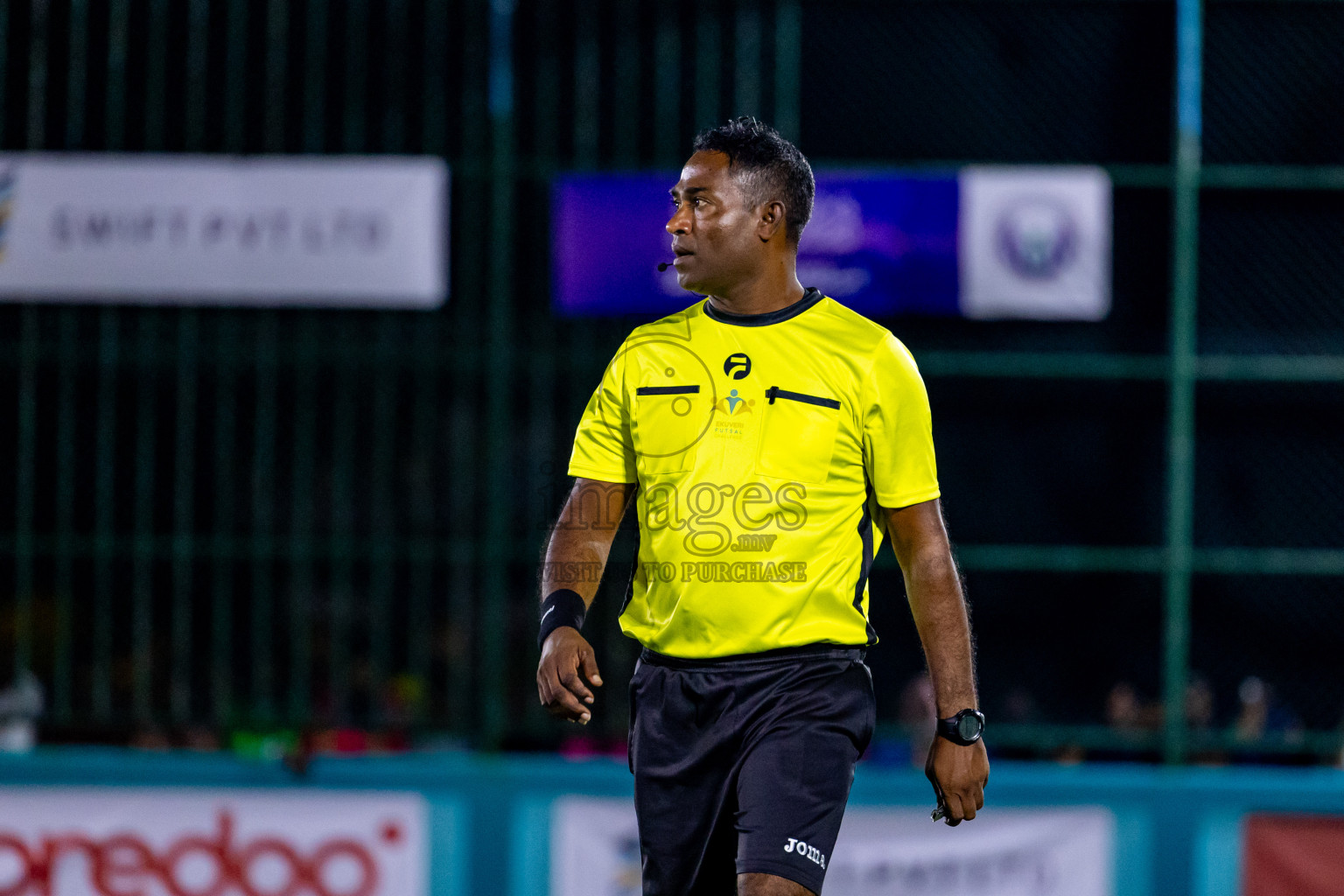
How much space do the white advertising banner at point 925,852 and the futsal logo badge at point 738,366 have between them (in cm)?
328

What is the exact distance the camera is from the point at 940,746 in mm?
2992

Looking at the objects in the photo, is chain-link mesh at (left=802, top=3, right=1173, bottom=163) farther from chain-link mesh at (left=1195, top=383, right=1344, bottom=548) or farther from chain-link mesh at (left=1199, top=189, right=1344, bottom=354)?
chain-link mesh at (left=1195, top=383, right=1344, bottom=548)

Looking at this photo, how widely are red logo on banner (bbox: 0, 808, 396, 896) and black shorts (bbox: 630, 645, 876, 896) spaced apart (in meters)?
3.24

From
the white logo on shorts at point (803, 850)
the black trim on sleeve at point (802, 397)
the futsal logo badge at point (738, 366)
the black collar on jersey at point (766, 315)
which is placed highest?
the black collar on jersey at point (766, 315)

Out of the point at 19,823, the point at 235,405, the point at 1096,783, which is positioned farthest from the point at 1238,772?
the point at 235,405

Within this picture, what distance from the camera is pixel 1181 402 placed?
668 cm

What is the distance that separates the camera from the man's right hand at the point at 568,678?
292cm

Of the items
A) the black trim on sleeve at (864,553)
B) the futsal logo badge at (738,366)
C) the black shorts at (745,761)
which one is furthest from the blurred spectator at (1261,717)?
the futsal logo badge at (738,366)

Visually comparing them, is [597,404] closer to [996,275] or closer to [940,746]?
[940,746]

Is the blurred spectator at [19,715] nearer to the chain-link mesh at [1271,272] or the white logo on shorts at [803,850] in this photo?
the white logo on shorts at [803,850]

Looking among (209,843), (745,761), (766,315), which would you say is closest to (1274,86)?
(209,843)

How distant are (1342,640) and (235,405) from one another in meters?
7.91

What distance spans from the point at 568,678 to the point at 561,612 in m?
0.20

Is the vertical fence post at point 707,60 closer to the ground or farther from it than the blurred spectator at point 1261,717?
farther from it
